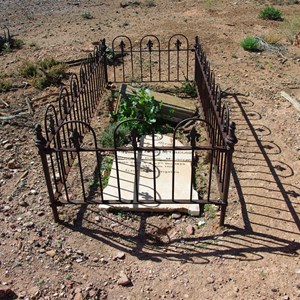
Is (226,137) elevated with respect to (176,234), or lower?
elevated

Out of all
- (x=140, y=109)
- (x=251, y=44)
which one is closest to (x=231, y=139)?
(x=140, y=109)

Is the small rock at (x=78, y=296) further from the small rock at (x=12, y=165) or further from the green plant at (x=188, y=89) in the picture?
the green plant at (x=188, y=89)

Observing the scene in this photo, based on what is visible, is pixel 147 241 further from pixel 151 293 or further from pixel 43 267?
pixel 43 267

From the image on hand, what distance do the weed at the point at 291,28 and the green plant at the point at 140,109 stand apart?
5437 millimetres

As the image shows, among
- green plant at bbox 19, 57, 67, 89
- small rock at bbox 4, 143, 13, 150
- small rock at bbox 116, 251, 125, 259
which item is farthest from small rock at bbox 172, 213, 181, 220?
green plant at bbox 19, 57, 67, 89

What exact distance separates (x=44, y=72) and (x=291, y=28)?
698 cm

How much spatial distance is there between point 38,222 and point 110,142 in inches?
65.2

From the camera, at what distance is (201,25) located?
443 inches

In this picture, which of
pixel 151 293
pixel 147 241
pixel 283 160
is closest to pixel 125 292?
pixel 151 293

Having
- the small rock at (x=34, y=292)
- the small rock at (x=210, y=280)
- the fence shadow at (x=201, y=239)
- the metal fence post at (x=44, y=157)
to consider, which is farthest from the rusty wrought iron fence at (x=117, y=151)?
the small rock at (x=34, y=292)

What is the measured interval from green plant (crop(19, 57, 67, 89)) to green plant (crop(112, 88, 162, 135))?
2005 mm

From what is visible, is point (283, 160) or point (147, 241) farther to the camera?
point (283, 160)

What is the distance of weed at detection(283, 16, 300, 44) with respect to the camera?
10028 millimetres

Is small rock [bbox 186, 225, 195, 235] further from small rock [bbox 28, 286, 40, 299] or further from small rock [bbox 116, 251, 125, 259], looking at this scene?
small rock [bbox 28, 286, 40, 299]
